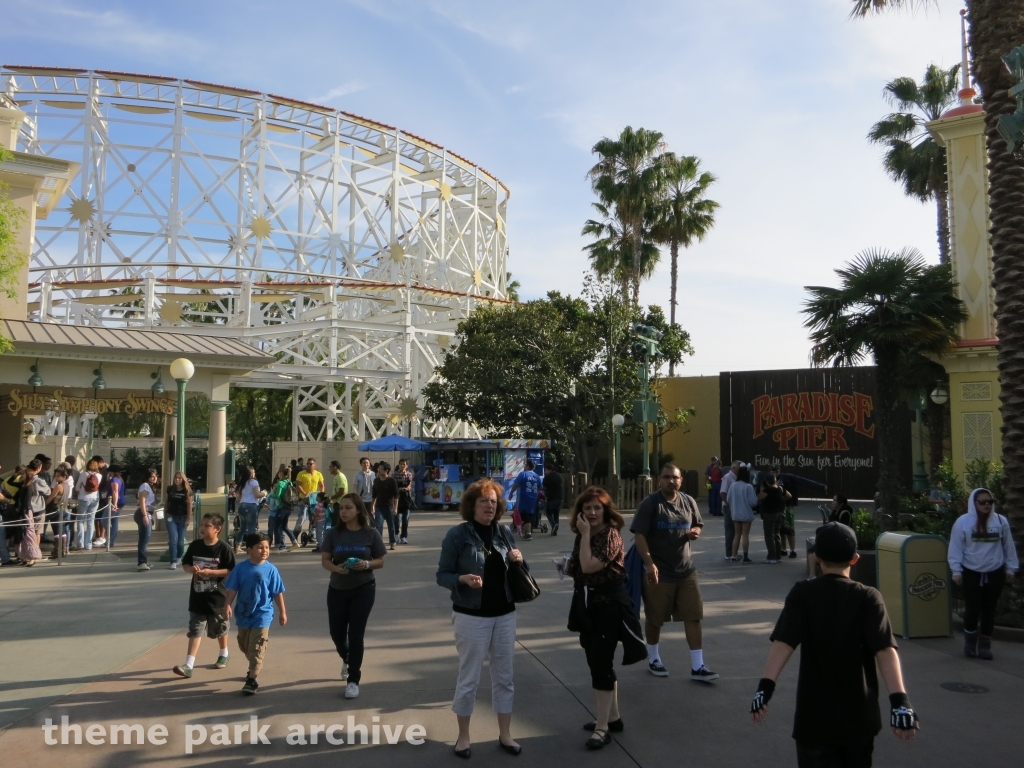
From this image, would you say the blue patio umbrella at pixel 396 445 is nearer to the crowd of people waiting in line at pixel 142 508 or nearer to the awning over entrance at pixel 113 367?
the awning over entrance at pixel 113 367

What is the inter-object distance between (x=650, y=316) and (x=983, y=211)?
19.0m

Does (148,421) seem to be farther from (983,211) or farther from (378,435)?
(983,211)

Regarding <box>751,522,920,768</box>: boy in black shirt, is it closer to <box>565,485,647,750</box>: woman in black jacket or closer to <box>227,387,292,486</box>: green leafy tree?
<box>565,485,647,750</box>: woman in black jacket

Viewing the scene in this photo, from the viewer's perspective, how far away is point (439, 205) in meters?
44.8

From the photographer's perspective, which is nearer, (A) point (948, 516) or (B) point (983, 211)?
(A) point (948, 516)

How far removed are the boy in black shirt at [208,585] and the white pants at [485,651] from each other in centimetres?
279

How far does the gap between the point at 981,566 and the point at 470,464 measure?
19681mm

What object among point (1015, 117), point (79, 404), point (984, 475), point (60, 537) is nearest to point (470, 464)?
point (79, 404)

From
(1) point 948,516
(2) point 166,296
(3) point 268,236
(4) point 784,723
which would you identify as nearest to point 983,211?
(1) point 948,516

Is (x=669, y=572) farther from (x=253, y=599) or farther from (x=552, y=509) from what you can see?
(x=552, y=509)

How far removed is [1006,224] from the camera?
9.97 meters

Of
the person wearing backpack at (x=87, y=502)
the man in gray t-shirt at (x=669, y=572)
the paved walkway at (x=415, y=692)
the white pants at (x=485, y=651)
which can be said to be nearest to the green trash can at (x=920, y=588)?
the paved walkway at (x=415, y=692)

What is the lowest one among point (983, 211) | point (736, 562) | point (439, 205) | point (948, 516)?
point (736, 562)

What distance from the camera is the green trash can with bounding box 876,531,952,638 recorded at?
27.3 ft
